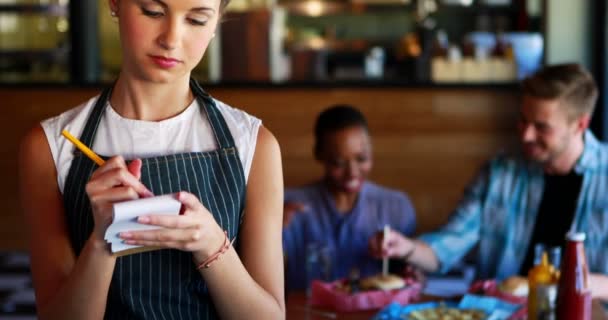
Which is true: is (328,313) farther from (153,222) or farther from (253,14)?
(253,14)

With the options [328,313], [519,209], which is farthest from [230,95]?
[328,313]

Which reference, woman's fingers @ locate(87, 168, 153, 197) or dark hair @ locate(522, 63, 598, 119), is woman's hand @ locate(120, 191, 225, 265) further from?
dark hair @ locate(522, 63, 598, 119)

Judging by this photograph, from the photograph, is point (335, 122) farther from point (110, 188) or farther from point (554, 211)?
point (110, 188)

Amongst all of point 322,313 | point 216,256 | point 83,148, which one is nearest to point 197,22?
point 83,148

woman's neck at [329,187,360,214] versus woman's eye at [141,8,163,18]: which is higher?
woman's eye at [141,8,163,18]

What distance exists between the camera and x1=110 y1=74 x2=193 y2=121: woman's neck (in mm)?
1444

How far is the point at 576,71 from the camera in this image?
3.13 metres

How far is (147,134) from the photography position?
1450 mm

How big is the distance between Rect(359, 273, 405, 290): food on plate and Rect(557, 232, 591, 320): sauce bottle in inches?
27.9

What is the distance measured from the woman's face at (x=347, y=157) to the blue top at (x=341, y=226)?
10 cm

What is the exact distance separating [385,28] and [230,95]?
12.8ft

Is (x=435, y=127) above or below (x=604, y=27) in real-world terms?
below

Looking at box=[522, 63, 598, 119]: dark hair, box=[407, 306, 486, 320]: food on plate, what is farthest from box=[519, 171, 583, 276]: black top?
box=[407, 306, 486, 320]: food on plate

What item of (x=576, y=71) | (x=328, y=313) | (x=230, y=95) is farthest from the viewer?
(x=230, y=95)
